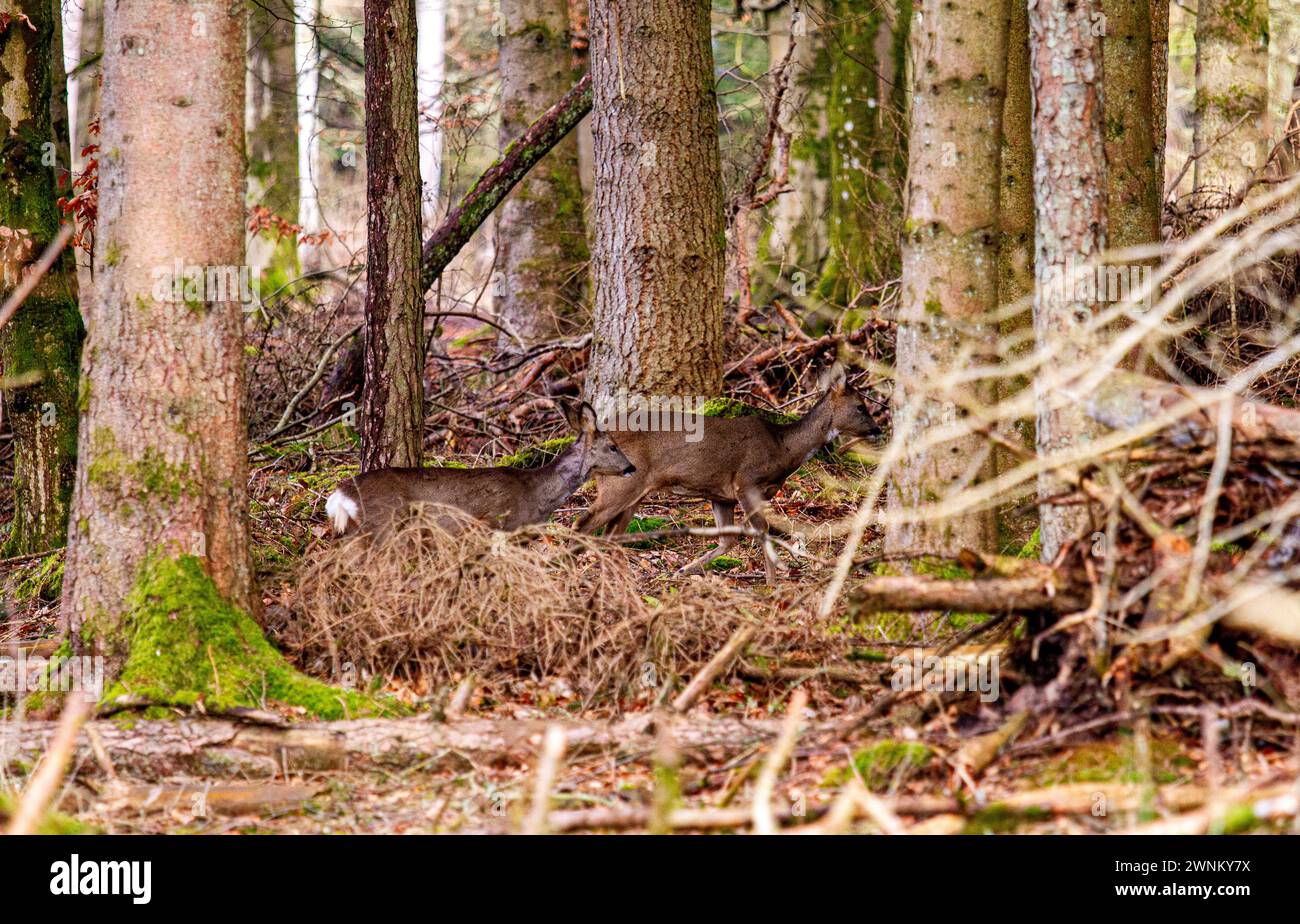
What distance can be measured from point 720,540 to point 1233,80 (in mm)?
8667

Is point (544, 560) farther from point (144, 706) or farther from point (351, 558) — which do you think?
point (144, 706)

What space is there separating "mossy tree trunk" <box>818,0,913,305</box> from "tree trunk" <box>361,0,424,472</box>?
229 inches

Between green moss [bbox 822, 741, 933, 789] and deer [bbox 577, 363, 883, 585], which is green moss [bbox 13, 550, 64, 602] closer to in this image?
deer [bbox 577, 363, 883, 585]

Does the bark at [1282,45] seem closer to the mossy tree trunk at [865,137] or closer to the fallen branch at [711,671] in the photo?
the mossy tree trunk at [865,137]

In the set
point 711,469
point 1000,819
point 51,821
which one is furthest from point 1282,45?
point 51,821

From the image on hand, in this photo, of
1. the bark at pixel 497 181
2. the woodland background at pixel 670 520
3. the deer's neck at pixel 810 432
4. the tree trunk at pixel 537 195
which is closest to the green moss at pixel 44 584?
the woodland background at pixel 670 520

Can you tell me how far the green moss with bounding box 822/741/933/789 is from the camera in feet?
17.1

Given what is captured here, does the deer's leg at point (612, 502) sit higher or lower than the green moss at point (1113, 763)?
higher

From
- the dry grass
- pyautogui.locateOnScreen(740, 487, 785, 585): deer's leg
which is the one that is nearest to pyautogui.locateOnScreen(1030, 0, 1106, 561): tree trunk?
the dry grass

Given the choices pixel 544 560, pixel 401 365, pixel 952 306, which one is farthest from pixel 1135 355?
pixel 401 365

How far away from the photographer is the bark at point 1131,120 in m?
8.60

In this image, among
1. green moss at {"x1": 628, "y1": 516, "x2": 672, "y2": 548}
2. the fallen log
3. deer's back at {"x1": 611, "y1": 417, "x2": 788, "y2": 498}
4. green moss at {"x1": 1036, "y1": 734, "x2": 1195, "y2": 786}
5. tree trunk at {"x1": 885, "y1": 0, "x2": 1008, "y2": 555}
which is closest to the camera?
green moss at {"x1": 1036, "y1": 734, "x2": 1195, "y2": 786}

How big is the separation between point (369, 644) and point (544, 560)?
1036mm

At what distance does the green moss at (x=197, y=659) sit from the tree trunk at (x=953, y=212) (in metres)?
2.99
